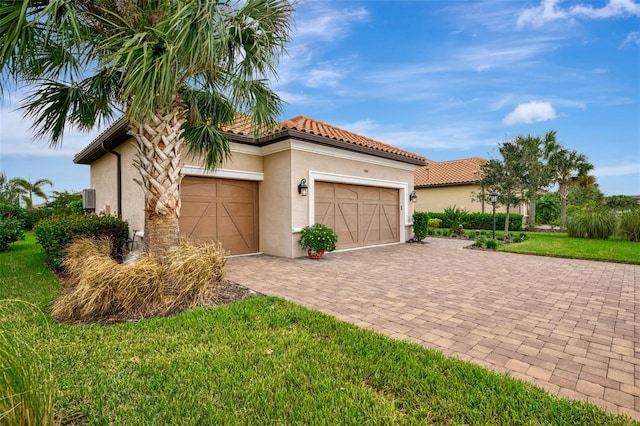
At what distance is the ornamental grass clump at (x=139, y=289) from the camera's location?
15.0 ft

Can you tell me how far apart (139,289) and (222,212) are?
17.4ft

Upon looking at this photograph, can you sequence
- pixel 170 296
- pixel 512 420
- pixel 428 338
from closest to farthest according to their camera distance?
pixel 512 420 < pixel 428 338 < pixel 170 296

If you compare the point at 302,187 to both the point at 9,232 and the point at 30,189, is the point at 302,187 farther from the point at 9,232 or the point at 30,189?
the point at 30,189

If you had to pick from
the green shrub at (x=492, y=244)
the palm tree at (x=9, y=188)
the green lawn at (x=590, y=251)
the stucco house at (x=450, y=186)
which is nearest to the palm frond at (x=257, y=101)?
the green shrub at (x=492, y=244)

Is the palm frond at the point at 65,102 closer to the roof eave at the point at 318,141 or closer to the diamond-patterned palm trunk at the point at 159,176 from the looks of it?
the diamond-patterned palm trunk at the point at 159,176

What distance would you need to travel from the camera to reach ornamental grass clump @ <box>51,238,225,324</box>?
15.0 feet

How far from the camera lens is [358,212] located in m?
12.3

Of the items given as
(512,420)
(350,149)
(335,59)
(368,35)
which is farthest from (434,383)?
(335,59)

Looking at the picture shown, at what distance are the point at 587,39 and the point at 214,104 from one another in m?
12.0

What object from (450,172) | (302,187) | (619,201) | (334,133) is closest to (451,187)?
(450,172)

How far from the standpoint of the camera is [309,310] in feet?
15.5

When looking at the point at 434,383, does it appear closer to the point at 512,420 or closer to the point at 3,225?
the point at 512,420

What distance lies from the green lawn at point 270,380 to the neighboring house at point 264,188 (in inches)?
222

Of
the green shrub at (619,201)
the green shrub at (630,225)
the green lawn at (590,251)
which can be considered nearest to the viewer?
the green lawn at (590,251)
